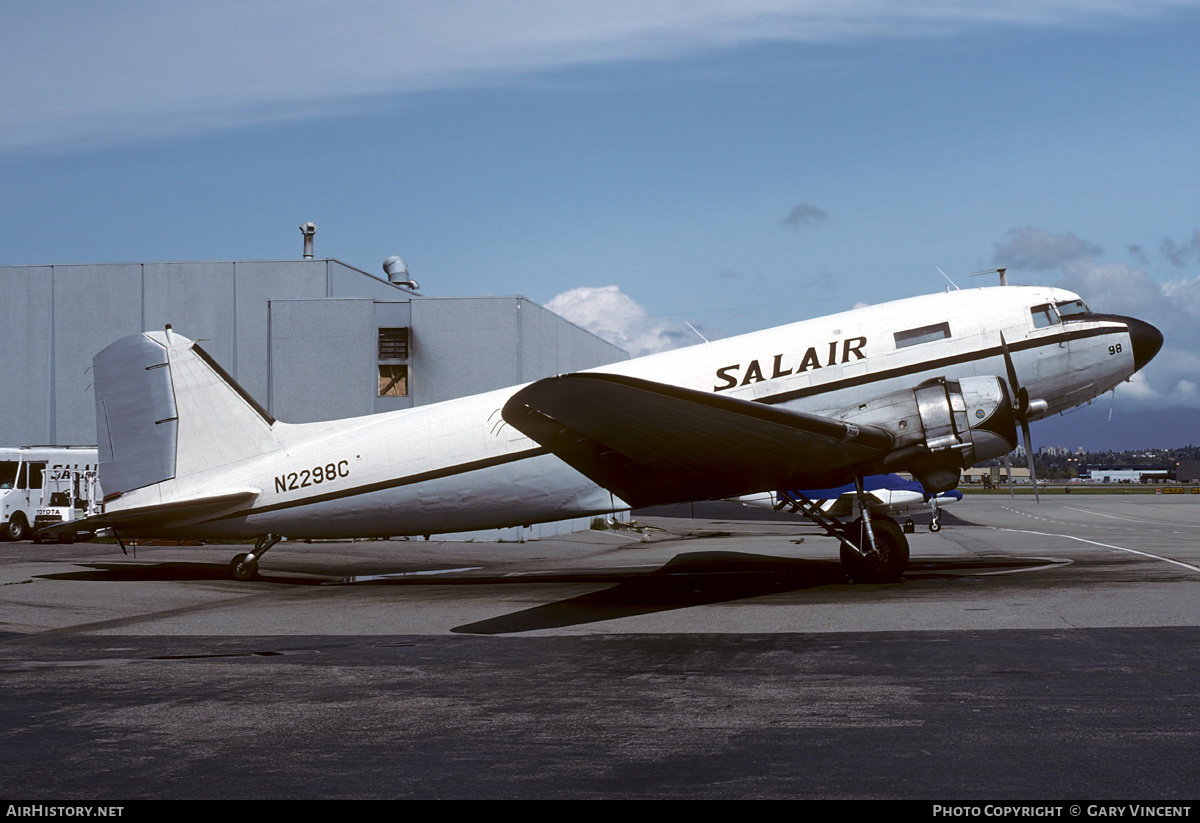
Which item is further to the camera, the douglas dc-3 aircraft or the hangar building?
the hangar building

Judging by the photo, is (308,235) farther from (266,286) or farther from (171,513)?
(171,513)

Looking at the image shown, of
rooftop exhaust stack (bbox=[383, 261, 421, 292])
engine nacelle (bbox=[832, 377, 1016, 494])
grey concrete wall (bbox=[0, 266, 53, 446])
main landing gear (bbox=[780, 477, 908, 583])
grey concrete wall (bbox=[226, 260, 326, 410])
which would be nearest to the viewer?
engine nacelle (bbox=[832, 377, 1016, 494])

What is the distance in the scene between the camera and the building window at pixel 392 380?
40094mm

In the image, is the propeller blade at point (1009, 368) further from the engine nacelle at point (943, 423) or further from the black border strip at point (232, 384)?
the black border strip at point (232, 384)

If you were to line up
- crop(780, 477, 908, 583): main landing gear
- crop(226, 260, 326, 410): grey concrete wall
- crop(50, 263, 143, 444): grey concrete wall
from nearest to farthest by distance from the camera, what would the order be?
crop(780, 477, 908, 583): main landing gear → crop(226, 260, 326, 410): grey concrete wall → crop(50, 263, 143, 444): grey concrete wall

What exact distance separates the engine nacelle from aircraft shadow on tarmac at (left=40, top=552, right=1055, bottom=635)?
257 centimetres

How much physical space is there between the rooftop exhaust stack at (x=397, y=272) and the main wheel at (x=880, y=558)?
39.4 meters

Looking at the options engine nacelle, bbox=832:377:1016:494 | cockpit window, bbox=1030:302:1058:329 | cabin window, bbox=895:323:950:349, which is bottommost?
engine nacelle, bbox=832:377:1016:494

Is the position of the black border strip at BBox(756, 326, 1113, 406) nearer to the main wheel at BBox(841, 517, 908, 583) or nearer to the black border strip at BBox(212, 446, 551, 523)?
the main wheel at BBox(841, 517, 908, 583)

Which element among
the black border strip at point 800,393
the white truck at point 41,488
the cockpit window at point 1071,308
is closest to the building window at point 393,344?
the white truck at point 41,488

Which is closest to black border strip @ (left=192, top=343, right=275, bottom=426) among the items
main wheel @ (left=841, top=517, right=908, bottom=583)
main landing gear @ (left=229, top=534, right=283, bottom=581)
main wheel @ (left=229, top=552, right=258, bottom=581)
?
main landing gear @ (left=229, top=534, right=283, bottom=581)

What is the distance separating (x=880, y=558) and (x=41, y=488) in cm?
3583

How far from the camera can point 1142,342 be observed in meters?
19.6

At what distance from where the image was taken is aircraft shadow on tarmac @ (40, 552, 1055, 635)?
51.4 feet
